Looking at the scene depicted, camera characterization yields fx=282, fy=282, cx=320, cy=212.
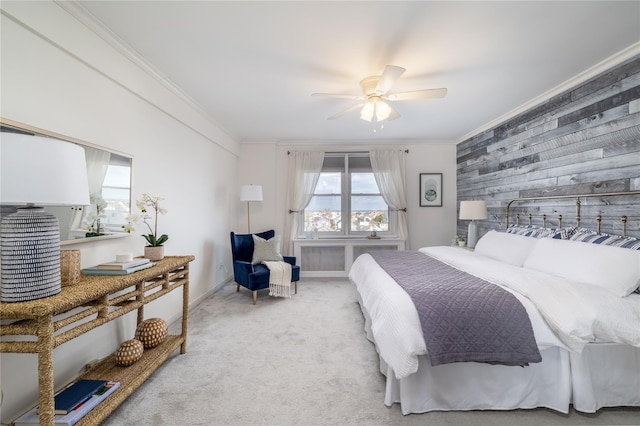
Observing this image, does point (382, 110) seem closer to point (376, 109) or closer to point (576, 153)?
point (376, 109)

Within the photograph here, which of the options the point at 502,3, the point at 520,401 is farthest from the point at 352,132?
the point at 520,401

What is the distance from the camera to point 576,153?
2.80m

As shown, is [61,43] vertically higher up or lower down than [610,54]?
lower down

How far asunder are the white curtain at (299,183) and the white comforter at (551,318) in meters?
3.33

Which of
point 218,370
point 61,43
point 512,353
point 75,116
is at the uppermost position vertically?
point 61,43

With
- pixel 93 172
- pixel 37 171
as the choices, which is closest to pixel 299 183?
pixel 93 172

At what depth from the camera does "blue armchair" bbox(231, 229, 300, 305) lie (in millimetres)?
3811

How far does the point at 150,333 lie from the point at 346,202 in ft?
12.4

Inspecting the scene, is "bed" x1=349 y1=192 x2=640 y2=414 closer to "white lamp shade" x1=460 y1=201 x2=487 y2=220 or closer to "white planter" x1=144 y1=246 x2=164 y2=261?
"white planter" x1=144 y1=246 x2=164 y2=261

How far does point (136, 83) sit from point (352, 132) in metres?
3.09

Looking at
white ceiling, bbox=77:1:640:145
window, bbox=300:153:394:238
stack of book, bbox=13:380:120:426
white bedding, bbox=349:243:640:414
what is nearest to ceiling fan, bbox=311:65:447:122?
white ceiling, bbox=77:1:640:145

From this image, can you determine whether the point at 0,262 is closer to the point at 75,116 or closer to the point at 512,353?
the point at 75,116

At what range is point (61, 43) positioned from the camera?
173 cm

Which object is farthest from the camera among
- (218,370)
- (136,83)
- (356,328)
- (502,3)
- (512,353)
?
(356,328)
